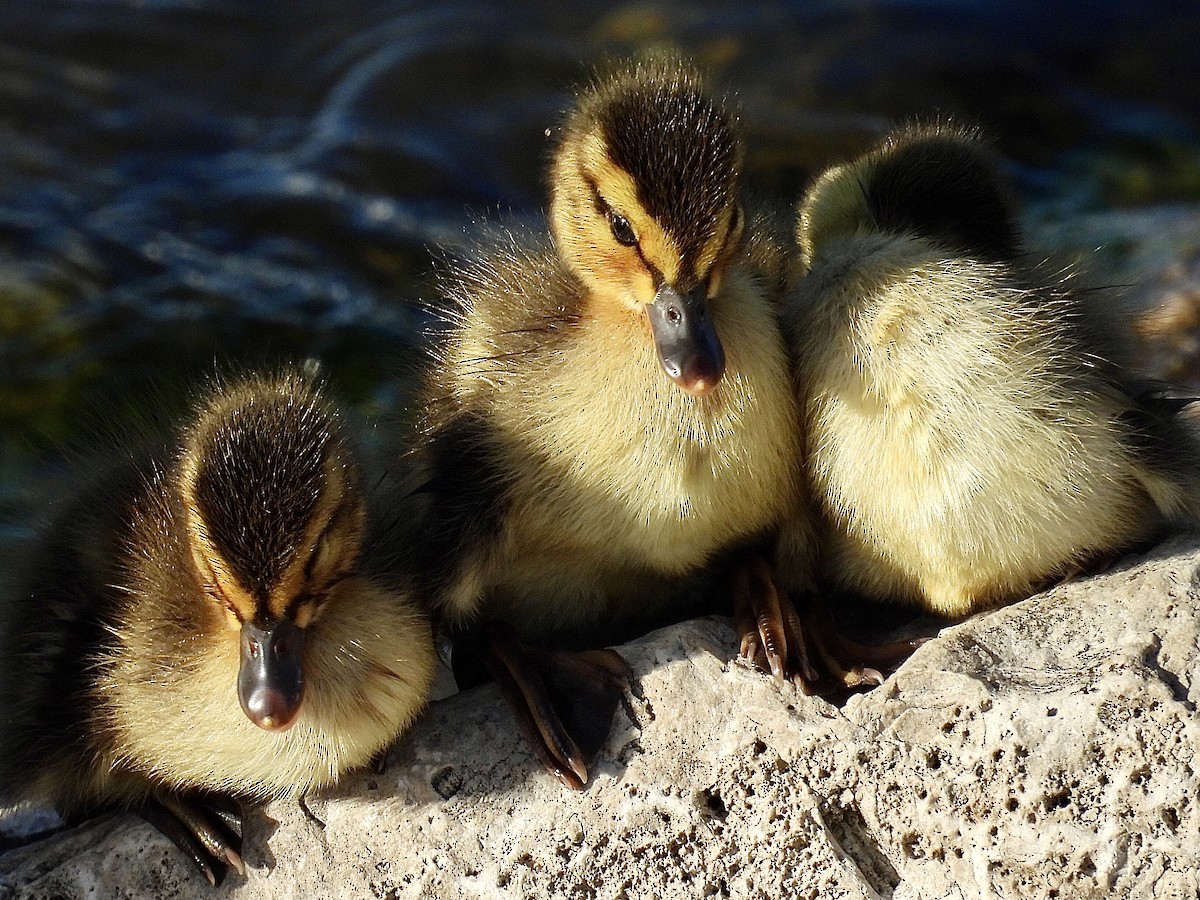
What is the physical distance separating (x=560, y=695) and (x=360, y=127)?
7.06 meters

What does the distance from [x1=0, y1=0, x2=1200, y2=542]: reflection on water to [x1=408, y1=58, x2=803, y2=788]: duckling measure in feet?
11.2

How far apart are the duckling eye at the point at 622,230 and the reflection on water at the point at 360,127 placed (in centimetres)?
375

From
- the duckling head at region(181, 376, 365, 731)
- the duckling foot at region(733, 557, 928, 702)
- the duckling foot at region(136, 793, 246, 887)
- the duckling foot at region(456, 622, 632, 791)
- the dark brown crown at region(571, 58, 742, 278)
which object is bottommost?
the duckling foot at region(136, 793, 246, 887)

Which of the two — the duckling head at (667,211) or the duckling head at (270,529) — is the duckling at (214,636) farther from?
the duckling head at (667,211)

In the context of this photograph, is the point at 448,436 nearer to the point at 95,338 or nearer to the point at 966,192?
the point at 966,192

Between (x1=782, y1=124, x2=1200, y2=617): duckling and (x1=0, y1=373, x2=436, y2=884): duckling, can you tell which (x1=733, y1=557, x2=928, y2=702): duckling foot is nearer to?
(x1=782, y1=124, x2=1200, y2=617): duckling

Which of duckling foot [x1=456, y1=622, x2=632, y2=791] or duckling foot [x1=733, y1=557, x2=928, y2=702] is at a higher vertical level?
duckling foot [x1=733, y1=557, x2=928, y2=702]

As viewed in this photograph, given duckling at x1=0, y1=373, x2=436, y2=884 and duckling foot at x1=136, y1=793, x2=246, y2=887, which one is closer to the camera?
duckling at x1=0, y1=373, x2=436, y2=884

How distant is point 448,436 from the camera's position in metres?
3.57

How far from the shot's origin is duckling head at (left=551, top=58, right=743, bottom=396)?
124 inches

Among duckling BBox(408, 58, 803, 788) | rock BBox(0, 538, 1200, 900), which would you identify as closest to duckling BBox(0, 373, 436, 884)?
rock BBox(0, 538, 1200, 900)

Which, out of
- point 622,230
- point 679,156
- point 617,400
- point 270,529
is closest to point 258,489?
point 270,529

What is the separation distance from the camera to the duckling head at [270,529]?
3023 millimetres

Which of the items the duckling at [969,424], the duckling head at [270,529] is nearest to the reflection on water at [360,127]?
the duckling head at [270,529]
